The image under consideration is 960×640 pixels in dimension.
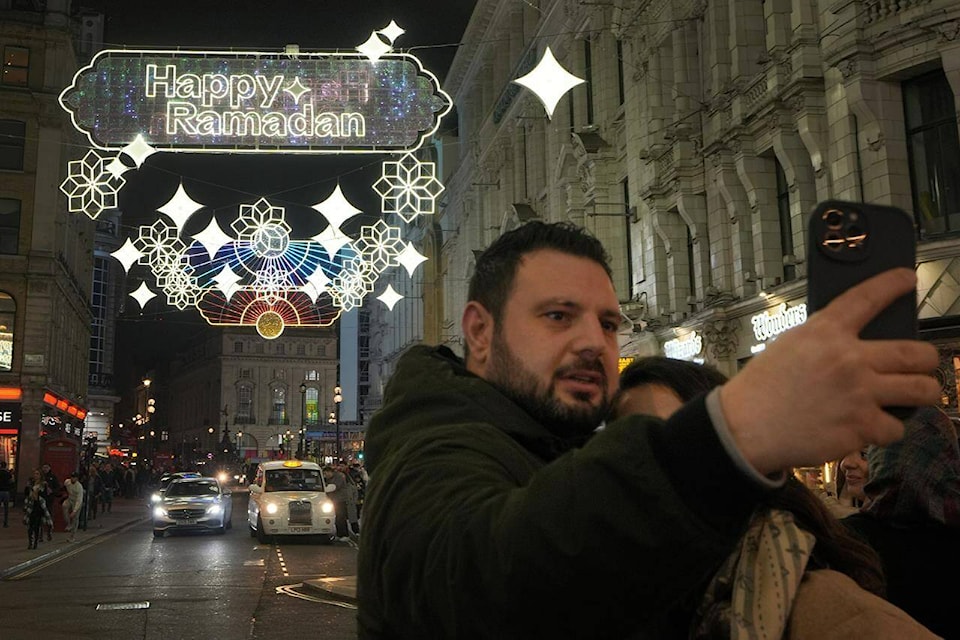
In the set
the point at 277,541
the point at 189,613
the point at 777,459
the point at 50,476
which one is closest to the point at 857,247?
the point at 777,459

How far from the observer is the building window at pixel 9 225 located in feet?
134

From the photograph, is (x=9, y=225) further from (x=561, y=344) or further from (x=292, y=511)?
(x=561, y=344)

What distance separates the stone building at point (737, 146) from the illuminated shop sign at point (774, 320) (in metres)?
0.05

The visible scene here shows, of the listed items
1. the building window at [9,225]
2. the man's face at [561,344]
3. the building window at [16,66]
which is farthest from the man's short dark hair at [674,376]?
the building window at [16,66]

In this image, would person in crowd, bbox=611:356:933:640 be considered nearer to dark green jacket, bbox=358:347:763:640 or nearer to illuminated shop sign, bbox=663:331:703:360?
dark green jacket, bbox=358:347:763:640

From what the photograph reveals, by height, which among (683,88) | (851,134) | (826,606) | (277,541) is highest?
(683,88)

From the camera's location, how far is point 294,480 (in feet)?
80.6

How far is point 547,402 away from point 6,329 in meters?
43.9

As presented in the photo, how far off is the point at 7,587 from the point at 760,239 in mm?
15701

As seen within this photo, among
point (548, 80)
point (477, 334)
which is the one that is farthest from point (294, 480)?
point (477, 334)

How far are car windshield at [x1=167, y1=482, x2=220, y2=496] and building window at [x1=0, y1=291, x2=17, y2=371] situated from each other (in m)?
18.4

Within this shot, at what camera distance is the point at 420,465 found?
4.52 feet

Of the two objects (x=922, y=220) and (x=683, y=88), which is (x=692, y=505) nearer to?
(x=922, y=220)

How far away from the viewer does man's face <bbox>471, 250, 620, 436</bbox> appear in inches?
66.2
